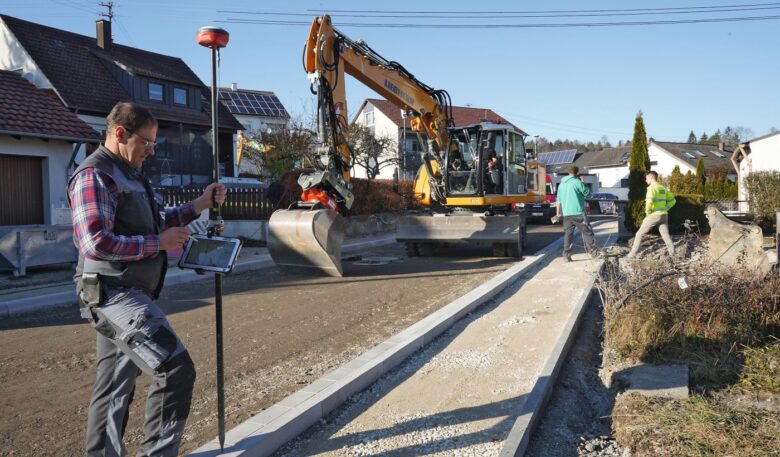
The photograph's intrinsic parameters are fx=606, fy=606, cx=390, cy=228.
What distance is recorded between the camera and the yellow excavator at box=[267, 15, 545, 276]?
10703mm

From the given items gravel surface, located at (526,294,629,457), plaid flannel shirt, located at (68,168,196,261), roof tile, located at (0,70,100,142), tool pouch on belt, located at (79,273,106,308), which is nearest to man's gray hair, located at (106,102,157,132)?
plaid flannel shirt, located at (68,168,196,261)

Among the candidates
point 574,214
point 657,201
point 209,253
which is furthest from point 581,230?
point 209,253

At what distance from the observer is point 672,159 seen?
6044 cm

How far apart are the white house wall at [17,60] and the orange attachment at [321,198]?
1725 cm

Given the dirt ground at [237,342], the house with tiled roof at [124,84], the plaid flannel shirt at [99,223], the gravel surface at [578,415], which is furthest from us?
the house with tiled roof at [124,84]

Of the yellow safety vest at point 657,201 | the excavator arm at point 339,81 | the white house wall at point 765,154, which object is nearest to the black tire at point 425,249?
the excavator arm at point 339,81

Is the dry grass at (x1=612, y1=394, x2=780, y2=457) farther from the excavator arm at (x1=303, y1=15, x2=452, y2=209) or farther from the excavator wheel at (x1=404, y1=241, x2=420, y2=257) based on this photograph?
the excavator wheel at (x1=404, y1=241, x2=420, y2=257)

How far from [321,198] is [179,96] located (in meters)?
21.1

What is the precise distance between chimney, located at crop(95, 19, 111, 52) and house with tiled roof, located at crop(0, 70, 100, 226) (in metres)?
13.8

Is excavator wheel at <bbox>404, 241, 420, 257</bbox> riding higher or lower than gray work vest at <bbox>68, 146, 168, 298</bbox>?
lower

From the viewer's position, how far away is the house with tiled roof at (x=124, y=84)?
23625mm

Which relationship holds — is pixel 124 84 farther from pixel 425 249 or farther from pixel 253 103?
pixel 425 249

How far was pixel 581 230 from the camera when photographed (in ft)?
40.5

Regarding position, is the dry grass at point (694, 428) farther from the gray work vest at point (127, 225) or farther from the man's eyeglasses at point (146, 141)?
the man's eyeglasses at point (146, 141)
